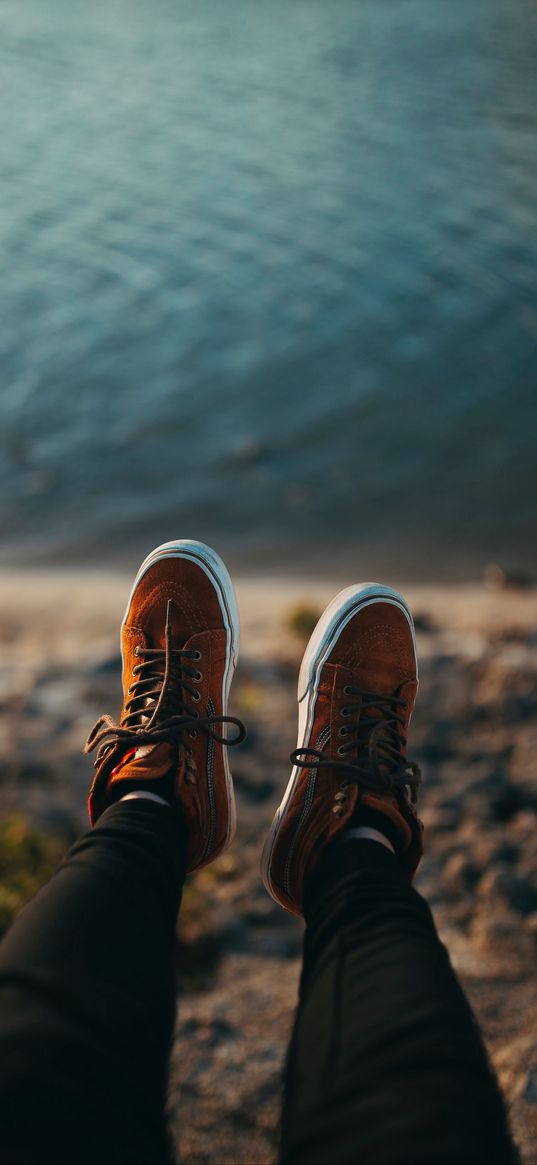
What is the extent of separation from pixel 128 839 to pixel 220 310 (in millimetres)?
8504

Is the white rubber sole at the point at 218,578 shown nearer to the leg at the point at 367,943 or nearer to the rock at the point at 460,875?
the leg at the point at 367,943

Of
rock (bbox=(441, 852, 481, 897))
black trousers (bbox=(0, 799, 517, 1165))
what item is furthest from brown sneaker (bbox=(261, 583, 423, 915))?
rock (bbox=(441, 852, 481, 897))

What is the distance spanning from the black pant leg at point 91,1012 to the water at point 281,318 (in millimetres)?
5059

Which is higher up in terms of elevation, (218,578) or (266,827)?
(218,578)

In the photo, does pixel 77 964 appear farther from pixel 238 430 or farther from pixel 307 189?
pixel 307 189

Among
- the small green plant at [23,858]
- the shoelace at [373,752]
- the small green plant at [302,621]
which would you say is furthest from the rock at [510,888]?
the small green plant at [302,621]

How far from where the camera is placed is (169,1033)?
164cm

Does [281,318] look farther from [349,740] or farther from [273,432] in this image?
[349,740]

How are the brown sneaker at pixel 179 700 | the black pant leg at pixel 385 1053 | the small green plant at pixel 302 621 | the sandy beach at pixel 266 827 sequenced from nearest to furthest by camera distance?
A: the black pant leg at pixel 385 1053 → the sandy beach at pixel 266 827 → the brown sneaker at pixel 179 700 → the small green plant at pixel 302 621

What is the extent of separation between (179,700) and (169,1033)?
4.19ft

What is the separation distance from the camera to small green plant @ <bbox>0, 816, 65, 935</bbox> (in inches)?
110

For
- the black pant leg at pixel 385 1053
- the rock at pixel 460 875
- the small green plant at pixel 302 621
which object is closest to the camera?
the black pant leg at pixel 385 1053

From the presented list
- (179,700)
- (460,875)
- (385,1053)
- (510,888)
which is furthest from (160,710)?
(385,1053)

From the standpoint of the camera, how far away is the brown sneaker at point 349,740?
2.33 meters
